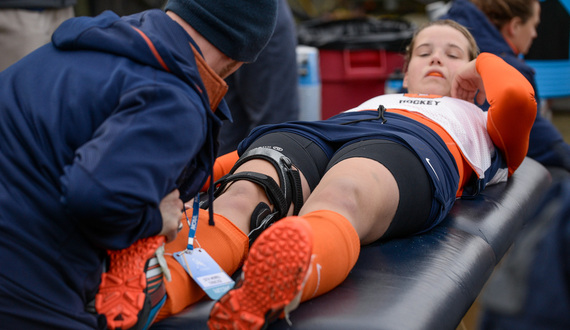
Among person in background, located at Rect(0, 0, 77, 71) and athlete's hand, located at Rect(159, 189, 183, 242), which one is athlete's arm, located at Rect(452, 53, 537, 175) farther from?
person in background, located at Rect(0, 0, 77, 71)

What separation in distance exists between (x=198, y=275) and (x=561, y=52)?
12.1ft

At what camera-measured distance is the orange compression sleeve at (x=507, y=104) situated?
147 cm

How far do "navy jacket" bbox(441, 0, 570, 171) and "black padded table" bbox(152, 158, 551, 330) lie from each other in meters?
0.75

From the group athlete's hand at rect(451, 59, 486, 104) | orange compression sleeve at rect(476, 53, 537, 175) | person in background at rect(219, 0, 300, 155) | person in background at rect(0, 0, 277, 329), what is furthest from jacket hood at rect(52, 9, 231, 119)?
person in background at rect(219, 0, 300, 155)

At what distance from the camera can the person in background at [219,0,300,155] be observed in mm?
2578

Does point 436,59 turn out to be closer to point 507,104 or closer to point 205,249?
point 507,104

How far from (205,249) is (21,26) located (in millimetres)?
1818

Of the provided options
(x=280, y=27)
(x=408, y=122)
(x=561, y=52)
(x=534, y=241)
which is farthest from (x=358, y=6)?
(x=534, y=241)

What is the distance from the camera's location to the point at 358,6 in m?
7.14

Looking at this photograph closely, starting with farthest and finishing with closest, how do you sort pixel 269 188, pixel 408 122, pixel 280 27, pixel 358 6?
1. pixel 358 6
2. pixel 280 27
3. pixel 408 122
4. pixel 269 188

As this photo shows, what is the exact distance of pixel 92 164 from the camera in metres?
0.77

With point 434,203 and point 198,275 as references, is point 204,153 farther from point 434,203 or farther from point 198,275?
point 434,203

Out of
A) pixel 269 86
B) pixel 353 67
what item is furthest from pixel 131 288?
pixel 353 67

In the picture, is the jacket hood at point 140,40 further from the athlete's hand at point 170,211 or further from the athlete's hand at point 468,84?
the athlete's hand at point 468,84
